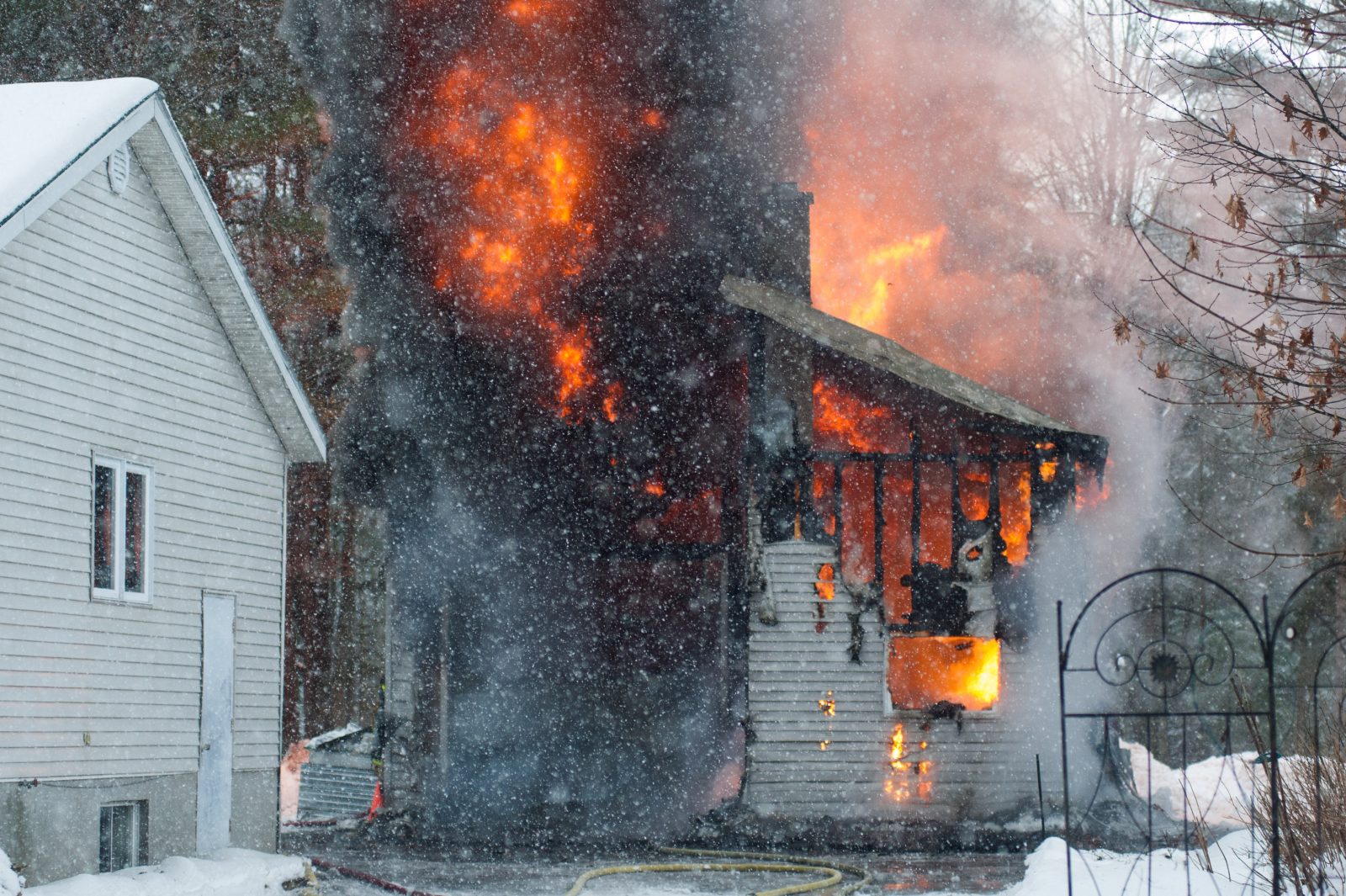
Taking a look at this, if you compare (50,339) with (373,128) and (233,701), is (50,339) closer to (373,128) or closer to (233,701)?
(233,701)

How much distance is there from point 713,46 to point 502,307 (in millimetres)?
6099

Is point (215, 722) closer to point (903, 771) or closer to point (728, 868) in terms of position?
point (728, 868)

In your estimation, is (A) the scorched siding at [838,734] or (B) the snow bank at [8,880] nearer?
(B) the snow bank at [8,880]

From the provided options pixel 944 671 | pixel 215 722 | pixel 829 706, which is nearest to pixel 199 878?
pixel 215 722

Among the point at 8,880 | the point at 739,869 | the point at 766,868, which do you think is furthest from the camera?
the point at 739,869

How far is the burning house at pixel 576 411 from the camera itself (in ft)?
74.0

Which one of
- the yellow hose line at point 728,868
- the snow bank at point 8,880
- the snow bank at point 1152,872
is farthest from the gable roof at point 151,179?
the snow bank at point 1152,872

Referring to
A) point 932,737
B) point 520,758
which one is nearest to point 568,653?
point 520,758

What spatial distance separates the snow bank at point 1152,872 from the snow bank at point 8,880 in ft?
23.4

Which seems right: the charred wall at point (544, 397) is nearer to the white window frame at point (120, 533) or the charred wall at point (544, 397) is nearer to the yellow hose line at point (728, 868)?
the yellow hose line at point (728, 868)

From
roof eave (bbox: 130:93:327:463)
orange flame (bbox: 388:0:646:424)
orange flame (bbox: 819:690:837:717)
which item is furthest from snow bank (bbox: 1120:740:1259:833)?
roof eave (bbox: 130:93:327:463)

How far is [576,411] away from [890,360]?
528cm

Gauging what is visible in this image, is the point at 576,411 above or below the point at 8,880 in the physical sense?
above

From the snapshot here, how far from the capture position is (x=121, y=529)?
41.5 ft
